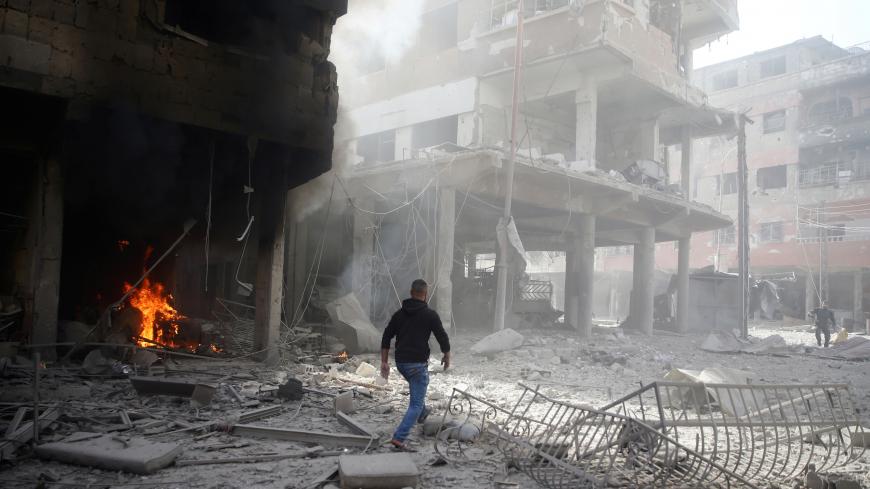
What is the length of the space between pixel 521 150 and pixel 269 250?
7694 millimetres

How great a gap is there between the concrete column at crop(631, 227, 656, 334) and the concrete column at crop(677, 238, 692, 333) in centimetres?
216

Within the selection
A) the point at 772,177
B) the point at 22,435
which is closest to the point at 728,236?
the point at 772,177

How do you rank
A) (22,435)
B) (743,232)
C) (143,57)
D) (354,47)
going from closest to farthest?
(22,435) → (143,57) → (354,47) → (743,232)

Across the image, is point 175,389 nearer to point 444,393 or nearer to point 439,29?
point 444,393

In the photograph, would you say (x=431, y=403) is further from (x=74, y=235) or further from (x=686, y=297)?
(x=686, y=297)

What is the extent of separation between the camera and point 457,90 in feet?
62.4

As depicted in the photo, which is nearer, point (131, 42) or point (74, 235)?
point (131, 42)

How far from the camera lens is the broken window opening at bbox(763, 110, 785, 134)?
120 feet

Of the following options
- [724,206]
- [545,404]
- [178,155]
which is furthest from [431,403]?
[724,206]

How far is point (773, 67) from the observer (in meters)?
38.8

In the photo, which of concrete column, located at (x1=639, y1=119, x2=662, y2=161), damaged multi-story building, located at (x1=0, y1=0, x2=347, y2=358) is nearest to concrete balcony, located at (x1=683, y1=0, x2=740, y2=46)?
concrete column, located at (x1=639, y1=119, x2=662, y2=161)

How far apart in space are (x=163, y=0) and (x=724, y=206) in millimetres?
38807

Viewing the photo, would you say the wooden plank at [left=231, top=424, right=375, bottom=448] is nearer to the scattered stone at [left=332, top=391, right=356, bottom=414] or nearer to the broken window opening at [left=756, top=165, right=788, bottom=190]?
the scattered stone at [left=332, top=391, right=356, bottom=414]

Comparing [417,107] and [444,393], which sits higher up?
[417,107]
